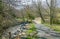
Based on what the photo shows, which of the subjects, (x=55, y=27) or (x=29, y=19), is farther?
(x=29, y=19)

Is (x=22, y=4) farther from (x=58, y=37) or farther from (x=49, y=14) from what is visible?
(x=58, y=37)

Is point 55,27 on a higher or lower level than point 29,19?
lower

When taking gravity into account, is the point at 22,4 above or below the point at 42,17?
above


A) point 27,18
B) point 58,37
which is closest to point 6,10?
point 27,18

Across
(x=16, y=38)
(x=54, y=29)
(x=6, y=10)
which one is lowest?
(x=16, y=38)

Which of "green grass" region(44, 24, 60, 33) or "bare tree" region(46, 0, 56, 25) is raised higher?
"bare tree" region(46, 0, 56, 25)

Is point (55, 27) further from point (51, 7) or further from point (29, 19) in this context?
point (29, 19)

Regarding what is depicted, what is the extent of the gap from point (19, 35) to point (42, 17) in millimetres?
540

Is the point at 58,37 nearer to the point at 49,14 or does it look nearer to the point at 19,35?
the point at 49,14

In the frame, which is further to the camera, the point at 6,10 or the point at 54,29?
the point at 6,10

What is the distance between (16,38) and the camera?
221 cm

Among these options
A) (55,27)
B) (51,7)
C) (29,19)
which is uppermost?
(51,7)

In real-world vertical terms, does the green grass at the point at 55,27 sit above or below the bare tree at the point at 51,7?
below

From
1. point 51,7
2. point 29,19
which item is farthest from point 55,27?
point 29,19
